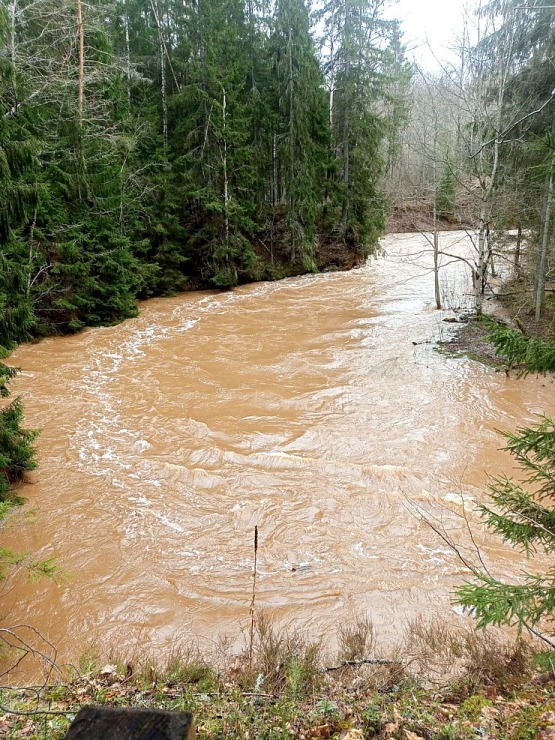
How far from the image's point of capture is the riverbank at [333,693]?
7.27 feet

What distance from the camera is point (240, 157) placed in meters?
18.9

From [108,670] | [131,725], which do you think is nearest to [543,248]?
[108,670]

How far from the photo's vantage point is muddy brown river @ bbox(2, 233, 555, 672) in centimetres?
456

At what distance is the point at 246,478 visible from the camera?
22.2ft

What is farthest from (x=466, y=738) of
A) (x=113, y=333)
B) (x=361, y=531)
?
(x=113, y=333)

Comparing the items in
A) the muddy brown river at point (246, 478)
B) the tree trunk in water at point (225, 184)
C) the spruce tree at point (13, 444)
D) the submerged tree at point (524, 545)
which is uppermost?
the tree trunk in water at point (225, 184)

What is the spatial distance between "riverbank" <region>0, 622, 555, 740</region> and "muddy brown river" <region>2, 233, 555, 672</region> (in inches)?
32.4

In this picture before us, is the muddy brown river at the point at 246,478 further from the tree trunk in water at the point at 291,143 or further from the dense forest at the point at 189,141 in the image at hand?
the tree trunk in water at the point at 291,143

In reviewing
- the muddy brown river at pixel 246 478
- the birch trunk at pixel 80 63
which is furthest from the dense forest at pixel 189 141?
the muddy brown river at pixel 246 478

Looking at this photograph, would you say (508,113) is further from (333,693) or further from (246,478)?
(333,693)

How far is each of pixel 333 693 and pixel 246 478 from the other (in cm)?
410

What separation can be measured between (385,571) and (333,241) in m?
21.1

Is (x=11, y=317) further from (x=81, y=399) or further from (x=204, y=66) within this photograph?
(x=204, y=66)

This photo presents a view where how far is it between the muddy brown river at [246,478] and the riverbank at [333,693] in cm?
82
